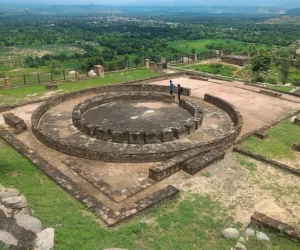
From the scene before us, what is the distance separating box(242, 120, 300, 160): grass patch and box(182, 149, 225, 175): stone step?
1.86m

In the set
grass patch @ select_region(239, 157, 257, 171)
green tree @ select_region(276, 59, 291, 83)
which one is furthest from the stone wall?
grass patch @ select_region(239, 157, 257, 171)

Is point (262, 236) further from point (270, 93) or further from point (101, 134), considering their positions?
point (270, 93)

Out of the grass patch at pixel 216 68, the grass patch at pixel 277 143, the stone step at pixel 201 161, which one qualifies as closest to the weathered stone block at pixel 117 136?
the stone step at pixel 201 161

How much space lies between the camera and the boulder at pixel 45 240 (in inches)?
218

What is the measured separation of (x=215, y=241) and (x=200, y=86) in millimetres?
16586

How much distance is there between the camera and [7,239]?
5391 millimetres

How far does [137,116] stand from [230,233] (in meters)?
8.53

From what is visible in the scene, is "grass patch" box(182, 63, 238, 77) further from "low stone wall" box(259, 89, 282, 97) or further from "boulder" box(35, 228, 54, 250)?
"boulder" box(35, 228, 54, 250)

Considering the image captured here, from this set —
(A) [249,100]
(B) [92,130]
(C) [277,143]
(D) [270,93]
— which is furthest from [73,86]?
(C) [277,143]

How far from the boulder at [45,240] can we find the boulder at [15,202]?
1168 mm

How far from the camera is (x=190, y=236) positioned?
6.98 m

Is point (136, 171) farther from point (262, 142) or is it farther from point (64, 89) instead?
point (64, 89)

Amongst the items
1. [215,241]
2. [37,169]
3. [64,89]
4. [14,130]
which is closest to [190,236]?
[215,241]

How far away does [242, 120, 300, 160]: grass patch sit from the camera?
38.1ft
